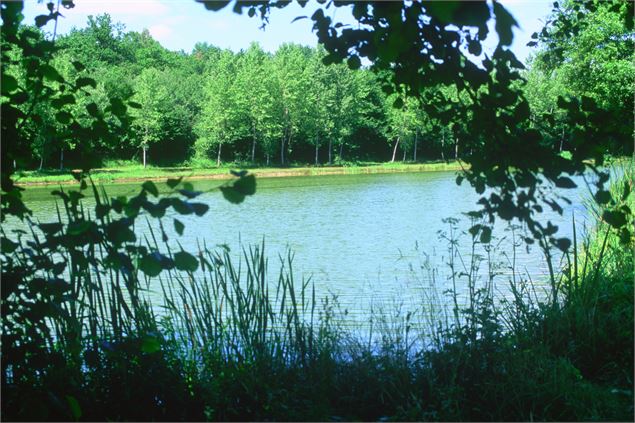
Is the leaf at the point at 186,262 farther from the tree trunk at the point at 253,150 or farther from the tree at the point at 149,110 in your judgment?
the tree trunk at the point at 253,150

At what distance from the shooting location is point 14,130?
2.69 m

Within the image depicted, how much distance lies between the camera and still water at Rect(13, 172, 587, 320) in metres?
7.14

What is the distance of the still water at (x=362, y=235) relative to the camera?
714cm

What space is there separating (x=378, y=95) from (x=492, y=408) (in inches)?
1939

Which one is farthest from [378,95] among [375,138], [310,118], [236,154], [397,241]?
[397,241]

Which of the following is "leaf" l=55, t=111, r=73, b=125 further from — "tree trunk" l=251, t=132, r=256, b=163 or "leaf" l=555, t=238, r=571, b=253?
Result: "tree trunk" l=251, t=132, r=256, b=163

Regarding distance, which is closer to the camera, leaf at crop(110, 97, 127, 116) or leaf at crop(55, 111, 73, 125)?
leaf at crop(110, 97, 127, 116)

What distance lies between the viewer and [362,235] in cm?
1284

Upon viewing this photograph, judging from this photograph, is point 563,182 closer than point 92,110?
Yes

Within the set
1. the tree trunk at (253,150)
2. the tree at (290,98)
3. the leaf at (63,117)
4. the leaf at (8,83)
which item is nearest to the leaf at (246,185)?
the leaf at (8,83)

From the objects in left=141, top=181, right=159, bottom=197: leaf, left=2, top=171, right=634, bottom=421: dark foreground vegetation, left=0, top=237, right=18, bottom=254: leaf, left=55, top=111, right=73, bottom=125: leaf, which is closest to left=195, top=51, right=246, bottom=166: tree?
left=2, top=171, right=634, bottom=421: dark foreground vegetation

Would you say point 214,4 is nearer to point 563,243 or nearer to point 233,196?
point 233,196

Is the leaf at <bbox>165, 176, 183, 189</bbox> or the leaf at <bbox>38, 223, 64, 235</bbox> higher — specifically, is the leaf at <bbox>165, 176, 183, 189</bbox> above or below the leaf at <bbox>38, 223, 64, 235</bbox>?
above

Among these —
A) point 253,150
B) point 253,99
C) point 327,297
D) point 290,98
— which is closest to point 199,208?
point 327,297
